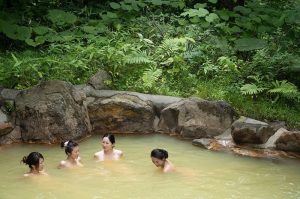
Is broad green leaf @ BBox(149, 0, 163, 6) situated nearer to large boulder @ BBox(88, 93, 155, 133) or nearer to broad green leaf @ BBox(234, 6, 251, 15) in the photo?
broad green leaf @ BBox(234, 6, 251, 15)

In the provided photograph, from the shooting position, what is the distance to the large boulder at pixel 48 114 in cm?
953

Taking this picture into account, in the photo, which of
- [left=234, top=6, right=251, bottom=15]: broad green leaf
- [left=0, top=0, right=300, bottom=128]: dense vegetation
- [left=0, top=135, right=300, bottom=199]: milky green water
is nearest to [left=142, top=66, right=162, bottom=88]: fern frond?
[left=0, top=0, right=300, bottom=128]: dense vegetation

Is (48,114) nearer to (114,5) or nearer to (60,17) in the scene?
(60,17)

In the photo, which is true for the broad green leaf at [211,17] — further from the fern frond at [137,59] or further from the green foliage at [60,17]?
the green foliage at [60,17]

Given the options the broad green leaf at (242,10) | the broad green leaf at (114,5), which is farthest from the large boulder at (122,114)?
the broad green leaf at (242,10)

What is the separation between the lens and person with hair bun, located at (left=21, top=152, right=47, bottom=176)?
7.61 meters

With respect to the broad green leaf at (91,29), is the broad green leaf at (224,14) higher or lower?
higher

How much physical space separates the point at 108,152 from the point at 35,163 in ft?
5.12

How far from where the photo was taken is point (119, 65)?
1118 cm

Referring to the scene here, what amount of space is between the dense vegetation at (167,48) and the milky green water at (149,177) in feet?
5.69

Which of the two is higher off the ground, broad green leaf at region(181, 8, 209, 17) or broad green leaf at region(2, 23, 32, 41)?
broad green leaf at region(181, 8, 209, 17)

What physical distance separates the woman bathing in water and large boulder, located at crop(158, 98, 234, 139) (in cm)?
177

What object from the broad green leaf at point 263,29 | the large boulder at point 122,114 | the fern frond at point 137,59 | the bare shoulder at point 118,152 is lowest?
the bare shoulder at point 118,152

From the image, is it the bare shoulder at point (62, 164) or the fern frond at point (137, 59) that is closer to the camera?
the bare shoulder at point (62, 164)
